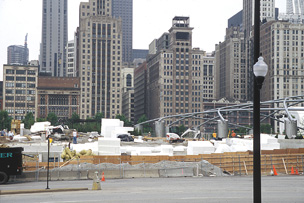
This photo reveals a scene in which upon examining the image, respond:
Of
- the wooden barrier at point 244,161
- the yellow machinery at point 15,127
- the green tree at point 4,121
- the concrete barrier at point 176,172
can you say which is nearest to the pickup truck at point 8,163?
the wooden barrier at point 244,161

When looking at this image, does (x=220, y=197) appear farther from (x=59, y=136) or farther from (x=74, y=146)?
(x=59, y=136)

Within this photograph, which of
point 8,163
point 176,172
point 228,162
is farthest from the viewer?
point 228,162

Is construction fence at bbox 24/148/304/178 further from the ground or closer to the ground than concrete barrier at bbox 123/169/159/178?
further from the ground

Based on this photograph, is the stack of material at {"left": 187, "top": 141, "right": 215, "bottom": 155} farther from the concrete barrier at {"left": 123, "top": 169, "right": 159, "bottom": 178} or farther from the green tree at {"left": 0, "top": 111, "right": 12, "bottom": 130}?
the green tree at {"left": 0, "top": 111, "right": 12, "bottom": 130}

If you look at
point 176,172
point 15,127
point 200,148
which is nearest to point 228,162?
point 176,172

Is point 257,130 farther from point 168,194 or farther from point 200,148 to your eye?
point 200,148

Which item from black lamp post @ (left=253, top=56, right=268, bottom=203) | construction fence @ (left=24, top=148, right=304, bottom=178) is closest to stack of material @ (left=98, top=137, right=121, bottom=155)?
construction fence @ (left=24, top=148, right=304, bottom=178)

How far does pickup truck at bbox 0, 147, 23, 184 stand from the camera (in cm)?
3466

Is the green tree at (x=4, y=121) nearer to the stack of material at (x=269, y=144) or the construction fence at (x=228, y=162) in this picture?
the stack of material at (x=269, y=144)

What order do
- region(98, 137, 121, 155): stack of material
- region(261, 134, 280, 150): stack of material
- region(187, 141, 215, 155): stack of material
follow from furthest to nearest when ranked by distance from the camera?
1. region(261, 134, 280, 150): stack of material
2. region(187, 141, 215, 155): stack of material
3. region(98, 137, 121, 155): stack of material

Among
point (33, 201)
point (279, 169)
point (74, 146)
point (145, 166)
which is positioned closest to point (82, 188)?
point (33, 201)

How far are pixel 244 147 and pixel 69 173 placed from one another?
2410 centimetres

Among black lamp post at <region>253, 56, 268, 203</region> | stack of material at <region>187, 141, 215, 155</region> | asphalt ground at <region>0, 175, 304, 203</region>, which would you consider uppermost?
black lamp post at <region>253, 56, 268, 203</region>

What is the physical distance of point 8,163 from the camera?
34750 mm
